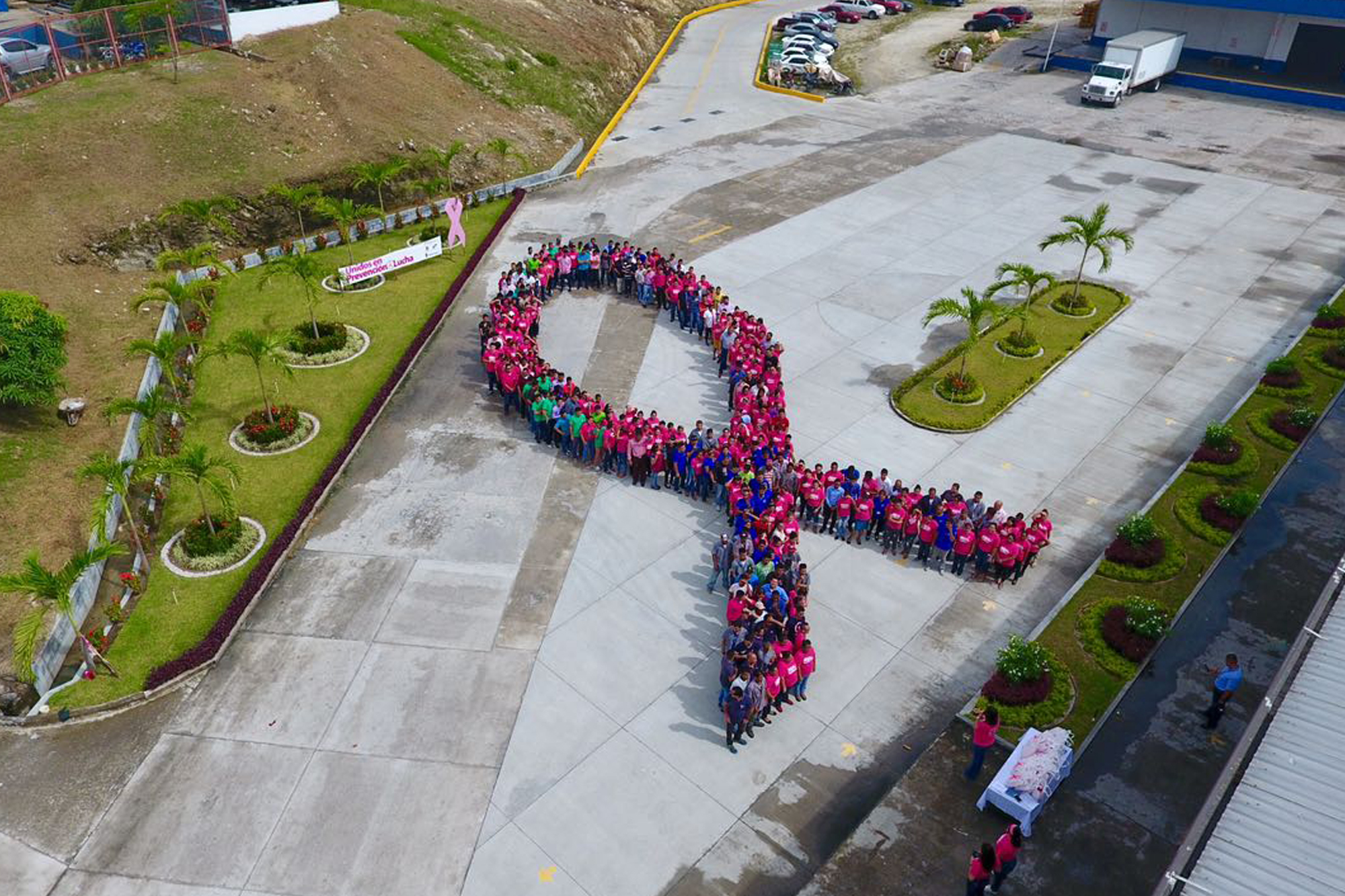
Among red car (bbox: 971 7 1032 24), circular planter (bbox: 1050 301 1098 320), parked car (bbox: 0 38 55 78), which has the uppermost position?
parked car (bbox: 0 38 55 78)

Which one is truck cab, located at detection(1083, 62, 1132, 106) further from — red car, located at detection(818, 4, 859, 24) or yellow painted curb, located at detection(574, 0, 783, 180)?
red car, located at detection(818, 4, 859, 24)

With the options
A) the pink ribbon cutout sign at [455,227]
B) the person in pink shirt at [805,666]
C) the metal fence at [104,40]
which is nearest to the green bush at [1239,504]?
the person in pink shirt at [805,666]

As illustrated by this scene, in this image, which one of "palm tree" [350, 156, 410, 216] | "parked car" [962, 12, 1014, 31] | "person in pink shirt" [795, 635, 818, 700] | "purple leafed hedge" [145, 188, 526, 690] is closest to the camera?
"person in pink shirt" [795, 635, 818, 700]

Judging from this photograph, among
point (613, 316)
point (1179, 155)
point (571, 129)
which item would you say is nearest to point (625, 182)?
point (571, 129)

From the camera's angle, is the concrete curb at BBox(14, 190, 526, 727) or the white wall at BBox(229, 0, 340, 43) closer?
the concrete curb at BBox(14, 190, 526, 727)

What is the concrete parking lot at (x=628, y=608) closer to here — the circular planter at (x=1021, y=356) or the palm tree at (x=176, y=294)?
the circular planter at (x=1021, y=356)

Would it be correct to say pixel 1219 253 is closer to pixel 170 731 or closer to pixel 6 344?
pixel 170 731

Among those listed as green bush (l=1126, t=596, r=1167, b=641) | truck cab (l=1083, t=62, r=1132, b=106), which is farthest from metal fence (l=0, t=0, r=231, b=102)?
truck cab (l=1083, t=62, r=1132, b=106)
